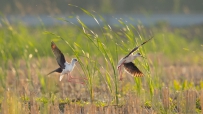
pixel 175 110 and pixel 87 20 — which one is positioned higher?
pixel 87 20

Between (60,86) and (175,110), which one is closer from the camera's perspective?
(175,110)

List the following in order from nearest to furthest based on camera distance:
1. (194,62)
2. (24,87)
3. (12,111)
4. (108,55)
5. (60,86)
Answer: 1. (12,111)
2. (108,55)
3. (24,87)
4. (60,86)
5. (194,62)

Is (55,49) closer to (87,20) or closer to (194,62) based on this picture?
(194,62)

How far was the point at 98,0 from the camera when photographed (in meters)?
23.4

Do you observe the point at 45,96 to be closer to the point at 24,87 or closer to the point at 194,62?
the point at 24,87

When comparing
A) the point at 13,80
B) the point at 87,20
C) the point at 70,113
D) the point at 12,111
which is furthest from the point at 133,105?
the point at 87,20

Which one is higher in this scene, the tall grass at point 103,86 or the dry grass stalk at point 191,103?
the tall grass at point 103,86

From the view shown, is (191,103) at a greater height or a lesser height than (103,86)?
lesser

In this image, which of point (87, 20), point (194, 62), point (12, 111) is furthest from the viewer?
point (87, 20)

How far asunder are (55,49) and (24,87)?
3.79 ft

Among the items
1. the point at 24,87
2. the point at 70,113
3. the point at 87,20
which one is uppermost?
the point at 87,20

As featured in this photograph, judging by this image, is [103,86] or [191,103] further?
[103,86]

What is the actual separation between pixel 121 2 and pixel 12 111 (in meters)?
20.2

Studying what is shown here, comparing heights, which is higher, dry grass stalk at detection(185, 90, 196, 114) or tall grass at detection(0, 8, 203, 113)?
tall grass at detection(0, 8, 203, 113)
